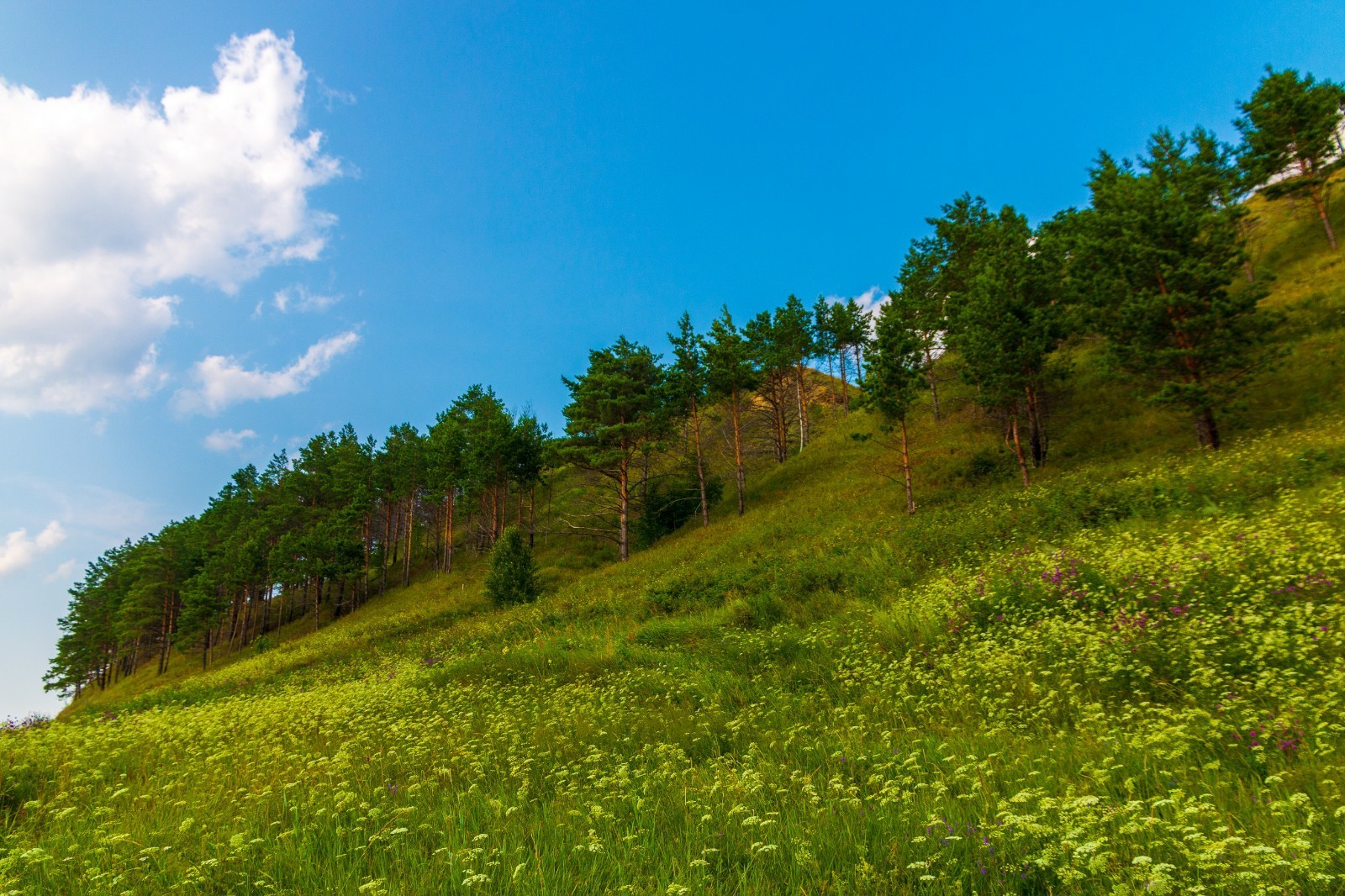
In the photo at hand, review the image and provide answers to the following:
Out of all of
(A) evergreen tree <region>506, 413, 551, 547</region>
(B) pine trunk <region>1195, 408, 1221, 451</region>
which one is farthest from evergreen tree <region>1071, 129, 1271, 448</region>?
(A) evergreen tree <region>506, 413, 551, 547</region>

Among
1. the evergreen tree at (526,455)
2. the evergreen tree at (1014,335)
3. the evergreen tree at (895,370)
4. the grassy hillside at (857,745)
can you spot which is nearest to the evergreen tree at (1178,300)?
the evergreen tree at (1014,335)

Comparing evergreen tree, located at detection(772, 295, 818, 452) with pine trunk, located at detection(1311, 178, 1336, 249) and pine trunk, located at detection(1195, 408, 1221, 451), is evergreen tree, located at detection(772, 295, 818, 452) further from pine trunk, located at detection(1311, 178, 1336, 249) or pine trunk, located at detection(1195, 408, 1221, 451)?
pine trunk, located at detection(1311, 178, 1336, 249)

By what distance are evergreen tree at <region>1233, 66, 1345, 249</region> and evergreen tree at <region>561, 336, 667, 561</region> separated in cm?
Answer: 3989

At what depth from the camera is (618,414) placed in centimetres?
3178

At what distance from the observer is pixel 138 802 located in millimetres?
5109

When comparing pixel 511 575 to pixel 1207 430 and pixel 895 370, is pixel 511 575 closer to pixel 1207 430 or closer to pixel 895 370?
pixel 895 370

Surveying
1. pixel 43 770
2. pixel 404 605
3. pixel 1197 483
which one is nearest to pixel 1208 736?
pixel 43 770

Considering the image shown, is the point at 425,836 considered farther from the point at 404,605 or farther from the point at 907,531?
the point at 404,605

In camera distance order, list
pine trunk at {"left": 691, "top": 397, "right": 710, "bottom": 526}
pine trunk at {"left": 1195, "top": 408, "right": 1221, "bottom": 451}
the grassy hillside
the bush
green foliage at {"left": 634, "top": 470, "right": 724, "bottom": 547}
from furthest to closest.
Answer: green foliage at {"left": 634, "top": 470, "right": 724, "bottom": 547} → pine trunk at {"left": 691, "top": 397, "right": 710, "bottom": 526} → the bush → pine trunk at {"left": 1195, "top": 408, "right": 1221, "bottom": 451} → the grassy hillside

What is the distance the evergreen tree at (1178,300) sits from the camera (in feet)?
57.6

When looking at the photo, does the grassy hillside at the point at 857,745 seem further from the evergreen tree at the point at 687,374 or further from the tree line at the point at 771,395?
the evergreen tree at the point at 687,374

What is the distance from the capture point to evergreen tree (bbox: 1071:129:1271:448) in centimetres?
1756

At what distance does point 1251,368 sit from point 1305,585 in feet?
56.1

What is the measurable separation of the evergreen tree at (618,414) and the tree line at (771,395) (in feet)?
0.52
